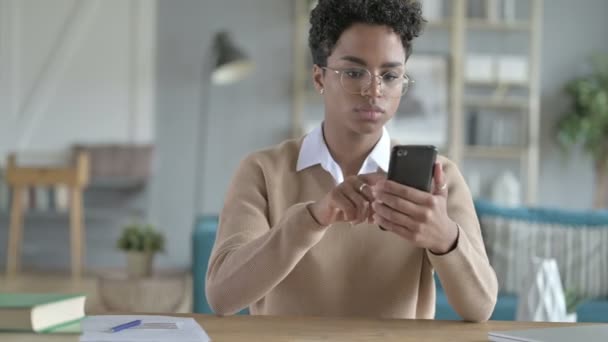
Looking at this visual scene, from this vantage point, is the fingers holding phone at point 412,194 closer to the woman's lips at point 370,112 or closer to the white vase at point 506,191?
the woman's lips at point 370,112

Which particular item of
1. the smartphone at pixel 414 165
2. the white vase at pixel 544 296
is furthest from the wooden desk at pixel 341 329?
the white vase at pixel 544 296

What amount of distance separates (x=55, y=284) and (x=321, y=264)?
432cm

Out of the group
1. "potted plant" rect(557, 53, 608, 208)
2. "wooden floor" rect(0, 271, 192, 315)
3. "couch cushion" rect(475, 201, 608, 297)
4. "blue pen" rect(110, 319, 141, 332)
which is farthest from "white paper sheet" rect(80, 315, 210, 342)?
"potted plant" rect(557, 53, 608, 208)

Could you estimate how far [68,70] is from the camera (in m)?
6.54

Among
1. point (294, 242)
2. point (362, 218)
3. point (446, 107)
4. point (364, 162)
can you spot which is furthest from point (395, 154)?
point (446, 107)

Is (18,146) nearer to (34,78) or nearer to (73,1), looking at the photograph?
(34,78)

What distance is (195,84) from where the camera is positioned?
21.7ft

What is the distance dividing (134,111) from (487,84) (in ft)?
8.35

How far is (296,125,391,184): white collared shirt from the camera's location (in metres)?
1.70

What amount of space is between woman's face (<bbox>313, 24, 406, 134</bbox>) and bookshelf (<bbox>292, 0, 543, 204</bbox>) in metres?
4.93

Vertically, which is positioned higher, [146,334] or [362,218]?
[362,218]

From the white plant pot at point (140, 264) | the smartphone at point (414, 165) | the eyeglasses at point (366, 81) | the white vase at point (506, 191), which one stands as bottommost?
the white plant pot at point (140, 264)

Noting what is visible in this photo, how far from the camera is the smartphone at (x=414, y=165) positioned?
1286 millimetres

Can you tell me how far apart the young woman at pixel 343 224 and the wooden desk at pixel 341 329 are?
0.10 metres
